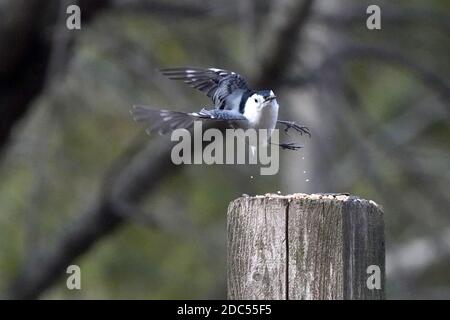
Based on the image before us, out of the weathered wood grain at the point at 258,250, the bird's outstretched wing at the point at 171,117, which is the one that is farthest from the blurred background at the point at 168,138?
the weathered wood grain at the point at 258,250

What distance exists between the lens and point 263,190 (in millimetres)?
12266

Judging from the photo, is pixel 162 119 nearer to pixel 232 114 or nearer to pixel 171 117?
pixel 171 117

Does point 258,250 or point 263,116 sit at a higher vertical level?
point 263,116

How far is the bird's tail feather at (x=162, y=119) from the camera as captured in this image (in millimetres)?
3525

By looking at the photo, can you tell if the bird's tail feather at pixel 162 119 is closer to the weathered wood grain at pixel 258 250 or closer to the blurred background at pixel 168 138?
the weathered wood grain at pixel 258 250

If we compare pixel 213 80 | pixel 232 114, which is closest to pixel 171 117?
pixel 232 114

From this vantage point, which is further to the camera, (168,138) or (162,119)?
(168,138)

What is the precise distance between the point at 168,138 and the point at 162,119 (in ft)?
14.9

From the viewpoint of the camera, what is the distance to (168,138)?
318 inches

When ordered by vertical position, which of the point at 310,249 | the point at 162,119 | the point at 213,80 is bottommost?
the point at 310,249

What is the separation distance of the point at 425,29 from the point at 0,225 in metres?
4.43

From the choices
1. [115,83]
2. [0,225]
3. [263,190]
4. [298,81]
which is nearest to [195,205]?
[263,190]

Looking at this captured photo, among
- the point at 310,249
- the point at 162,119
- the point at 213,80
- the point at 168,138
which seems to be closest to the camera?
the point at 310,249
